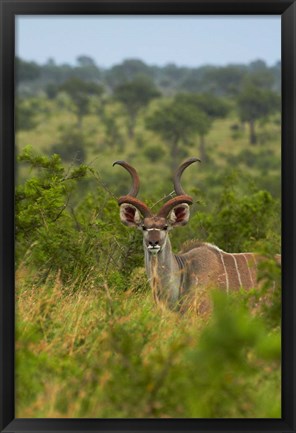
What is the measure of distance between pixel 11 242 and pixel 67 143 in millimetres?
32822

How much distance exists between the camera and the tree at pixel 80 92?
147ft

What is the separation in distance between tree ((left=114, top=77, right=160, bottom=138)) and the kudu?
36980 millimetres

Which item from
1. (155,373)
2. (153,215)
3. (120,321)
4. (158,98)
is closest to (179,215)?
(153,215)

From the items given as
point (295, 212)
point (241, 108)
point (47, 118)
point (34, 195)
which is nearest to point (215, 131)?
point (241, 108)

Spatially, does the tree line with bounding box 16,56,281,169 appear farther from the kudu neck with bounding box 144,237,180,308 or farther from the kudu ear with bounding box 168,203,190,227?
the kudu neck with bounding box 144,237,180,308

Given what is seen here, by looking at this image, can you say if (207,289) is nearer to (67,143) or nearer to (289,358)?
(289,358)

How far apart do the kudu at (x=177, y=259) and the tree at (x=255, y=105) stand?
35.1m

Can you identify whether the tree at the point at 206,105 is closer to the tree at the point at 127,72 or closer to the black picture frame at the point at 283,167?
the tree at the point at 127,72

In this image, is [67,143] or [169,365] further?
[67,143]

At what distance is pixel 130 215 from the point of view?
23.2ft

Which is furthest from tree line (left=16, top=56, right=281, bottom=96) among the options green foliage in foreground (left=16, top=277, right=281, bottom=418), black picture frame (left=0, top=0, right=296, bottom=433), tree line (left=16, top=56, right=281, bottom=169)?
black picture frame (left=0, top=0, right=296, bottom=433)

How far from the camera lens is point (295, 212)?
3.94 m

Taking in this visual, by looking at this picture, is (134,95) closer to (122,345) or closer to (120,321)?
(120,321)

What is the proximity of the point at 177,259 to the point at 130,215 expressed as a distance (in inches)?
20.3
